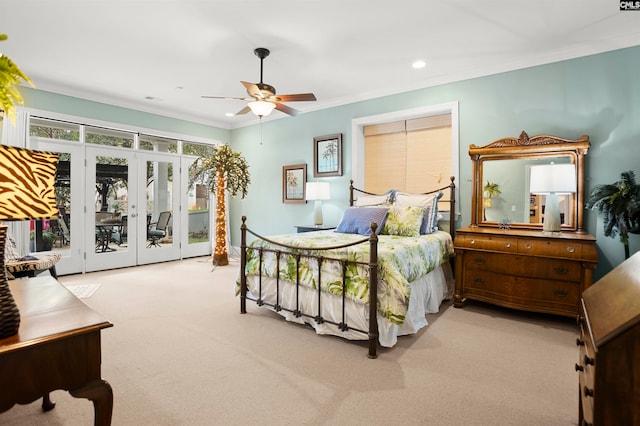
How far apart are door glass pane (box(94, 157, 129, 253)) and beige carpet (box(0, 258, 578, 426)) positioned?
2.48 meters

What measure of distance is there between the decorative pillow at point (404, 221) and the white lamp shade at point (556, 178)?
47.3 inches

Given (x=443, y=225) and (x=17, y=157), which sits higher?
(x=17, y=157)

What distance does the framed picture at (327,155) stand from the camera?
17.5 ft

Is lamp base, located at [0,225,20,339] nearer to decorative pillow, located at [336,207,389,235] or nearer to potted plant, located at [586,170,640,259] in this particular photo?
decorative pillow, located at [336,207,389,235]

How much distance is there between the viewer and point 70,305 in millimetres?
1396

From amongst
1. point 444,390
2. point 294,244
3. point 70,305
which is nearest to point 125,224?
point 294,244

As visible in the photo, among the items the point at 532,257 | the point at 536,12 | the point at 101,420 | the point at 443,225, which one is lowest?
the point at 101,420

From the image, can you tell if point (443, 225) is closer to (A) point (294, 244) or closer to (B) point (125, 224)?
(A) point (294, 244)

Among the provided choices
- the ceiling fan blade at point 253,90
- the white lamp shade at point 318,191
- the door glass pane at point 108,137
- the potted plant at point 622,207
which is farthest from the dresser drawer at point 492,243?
the door glass pane at point 108,137

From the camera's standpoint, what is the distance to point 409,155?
485 cm

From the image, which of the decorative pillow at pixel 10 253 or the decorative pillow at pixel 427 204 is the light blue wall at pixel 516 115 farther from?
the decorative pillow at pixel 10 253

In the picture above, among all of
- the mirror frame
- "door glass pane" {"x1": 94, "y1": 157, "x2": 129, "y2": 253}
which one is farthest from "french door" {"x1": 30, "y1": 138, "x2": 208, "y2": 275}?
the mirror frame

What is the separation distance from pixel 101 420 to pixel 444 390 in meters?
1.82

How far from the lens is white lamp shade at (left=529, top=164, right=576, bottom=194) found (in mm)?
3322
